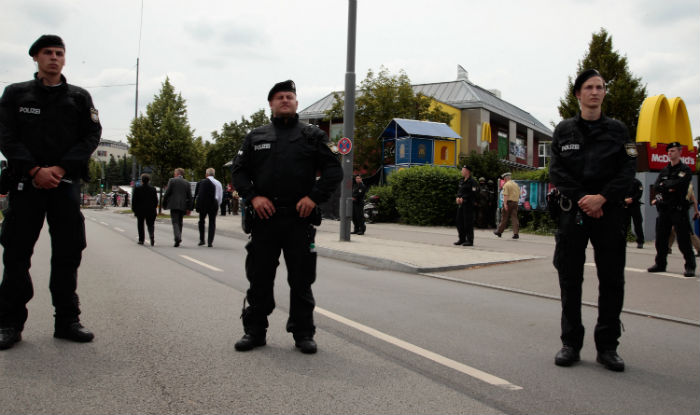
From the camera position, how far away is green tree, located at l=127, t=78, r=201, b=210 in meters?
34.3

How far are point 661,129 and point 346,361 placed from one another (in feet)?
48.9

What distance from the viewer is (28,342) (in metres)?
4.26

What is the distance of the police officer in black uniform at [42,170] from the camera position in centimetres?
403

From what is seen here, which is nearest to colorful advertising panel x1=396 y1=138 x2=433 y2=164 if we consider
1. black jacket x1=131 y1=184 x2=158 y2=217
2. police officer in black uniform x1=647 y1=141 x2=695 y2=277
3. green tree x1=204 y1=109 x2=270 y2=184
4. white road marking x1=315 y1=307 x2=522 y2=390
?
black jacket x1=131 y1=184 x2=158 y2=217

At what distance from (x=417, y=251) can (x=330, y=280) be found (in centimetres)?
426

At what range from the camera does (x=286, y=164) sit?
4160mm

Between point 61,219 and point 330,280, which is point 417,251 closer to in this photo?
point 330,280

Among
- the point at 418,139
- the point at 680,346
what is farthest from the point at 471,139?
the point at 680,346

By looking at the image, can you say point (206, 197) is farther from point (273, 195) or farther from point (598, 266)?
point (598, 266)

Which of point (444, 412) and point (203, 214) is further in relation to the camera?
point (203, 214)

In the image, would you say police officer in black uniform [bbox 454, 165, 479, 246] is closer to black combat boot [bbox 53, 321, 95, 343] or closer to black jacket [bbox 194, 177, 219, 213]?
black jacket [bbox 194, 177, 219, 213]

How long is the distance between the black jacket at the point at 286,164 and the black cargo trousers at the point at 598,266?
1693 millimetres

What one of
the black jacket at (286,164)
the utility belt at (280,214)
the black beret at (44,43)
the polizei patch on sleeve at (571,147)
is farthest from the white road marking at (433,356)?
the black beret at (44,43)

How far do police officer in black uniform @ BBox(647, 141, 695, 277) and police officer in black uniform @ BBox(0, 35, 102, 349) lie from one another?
808cm
